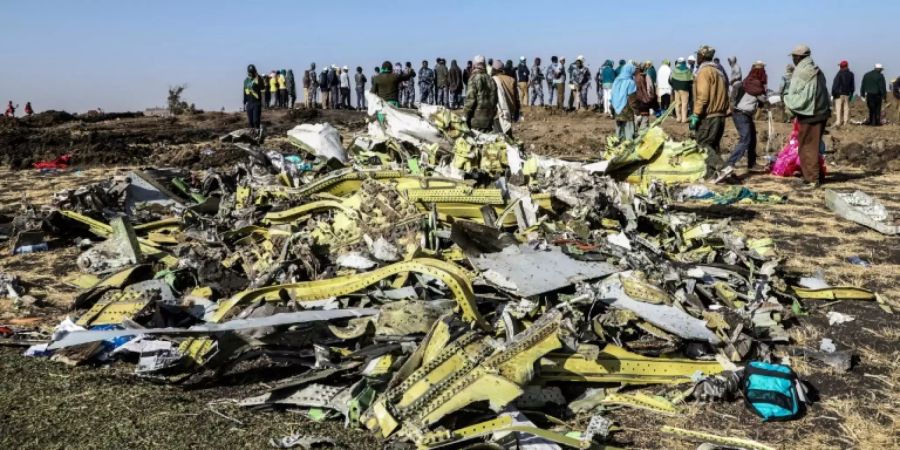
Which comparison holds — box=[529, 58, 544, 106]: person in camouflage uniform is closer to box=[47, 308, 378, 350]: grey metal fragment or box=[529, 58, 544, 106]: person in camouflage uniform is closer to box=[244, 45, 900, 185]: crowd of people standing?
box=[244, 45, 900, 185]: crowd of people standing

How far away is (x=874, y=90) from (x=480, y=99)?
1360 cm

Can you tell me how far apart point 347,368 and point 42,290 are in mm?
3508

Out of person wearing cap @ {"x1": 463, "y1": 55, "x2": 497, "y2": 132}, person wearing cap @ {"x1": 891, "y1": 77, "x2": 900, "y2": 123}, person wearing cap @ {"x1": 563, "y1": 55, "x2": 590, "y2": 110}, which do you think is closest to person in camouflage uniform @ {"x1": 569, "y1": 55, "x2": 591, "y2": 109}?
person wearing cap @ {"x1": 563, "y1": 55, "x2": 590, "y2": 110}

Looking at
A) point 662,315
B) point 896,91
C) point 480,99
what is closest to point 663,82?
point 896,91

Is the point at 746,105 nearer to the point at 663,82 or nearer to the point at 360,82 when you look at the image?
the point at 663,82

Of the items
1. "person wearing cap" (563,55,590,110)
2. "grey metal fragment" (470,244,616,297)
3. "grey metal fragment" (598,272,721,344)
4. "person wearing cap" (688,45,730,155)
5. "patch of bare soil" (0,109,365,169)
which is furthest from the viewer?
"person wearing cap" (563,55,590,110)

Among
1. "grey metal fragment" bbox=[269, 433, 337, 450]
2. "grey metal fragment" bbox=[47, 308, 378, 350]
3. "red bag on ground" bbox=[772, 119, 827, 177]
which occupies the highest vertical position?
"red bag on ground" bbox=[772, 119, 827, 177]

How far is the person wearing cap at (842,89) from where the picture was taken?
17.8 metres

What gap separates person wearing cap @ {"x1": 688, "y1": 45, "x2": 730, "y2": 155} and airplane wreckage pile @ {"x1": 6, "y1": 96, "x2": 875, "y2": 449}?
330 centimetres

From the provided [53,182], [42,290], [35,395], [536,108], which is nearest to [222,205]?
[42,290]

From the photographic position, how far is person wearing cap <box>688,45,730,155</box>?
34.3 feet

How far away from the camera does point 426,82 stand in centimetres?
2408

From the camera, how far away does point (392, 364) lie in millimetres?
3826

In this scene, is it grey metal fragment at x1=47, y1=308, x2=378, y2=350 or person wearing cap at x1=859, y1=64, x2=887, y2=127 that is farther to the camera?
person wearing cap at x1=859, y1=64, x2=887, y2=127
